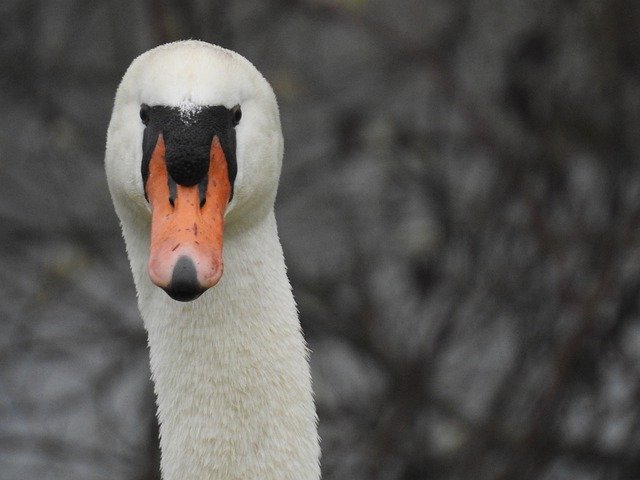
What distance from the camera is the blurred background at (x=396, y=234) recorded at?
4.36 m

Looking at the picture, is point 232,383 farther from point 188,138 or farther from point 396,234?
point 396,234

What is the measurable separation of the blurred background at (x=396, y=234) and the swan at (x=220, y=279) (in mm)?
2112

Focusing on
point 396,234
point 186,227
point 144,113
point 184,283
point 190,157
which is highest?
point 396,234

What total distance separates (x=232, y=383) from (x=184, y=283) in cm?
38

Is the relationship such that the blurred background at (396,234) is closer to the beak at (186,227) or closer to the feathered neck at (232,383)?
the feathered neck at (232,383)

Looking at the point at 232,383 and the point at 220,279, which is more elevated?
the point at 220,279

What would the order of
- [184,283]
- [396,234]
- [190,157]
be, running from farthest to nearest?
[396,234] → [190,157] → [184,283]

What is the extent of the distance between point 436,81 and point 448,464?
1286 millimetres

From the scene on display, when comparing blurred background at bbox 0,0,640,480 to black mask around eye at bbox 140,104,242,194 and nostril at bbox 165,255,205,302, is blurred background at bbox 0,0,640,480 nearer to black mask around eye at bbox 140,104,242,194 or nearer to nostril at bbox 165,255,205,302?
black mask around eye at bbox 140,104,242,194

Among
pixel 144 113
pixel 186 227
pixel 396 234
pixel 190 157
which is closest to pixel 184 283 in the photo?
pixel 186 227

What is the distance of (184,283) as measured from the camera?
71.2 inches

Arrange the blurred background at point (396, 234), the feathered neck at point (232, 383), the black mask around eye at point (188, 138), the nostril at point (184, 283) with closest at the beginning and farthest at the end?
the nostril at point (184, 283) → the black mask around eye at point (188, 138) → the feathered neck at point (232, 383) → the blurred background at point (396, 234)

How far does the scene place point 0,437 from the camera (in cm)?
467

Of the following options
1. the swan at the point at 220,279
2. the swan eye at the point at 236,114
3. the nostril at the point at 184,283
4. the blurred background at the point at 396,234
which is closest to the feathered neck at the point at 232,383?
the swan at the point at 220,279
